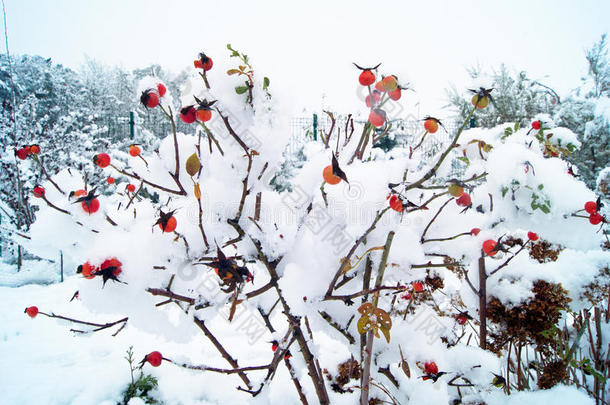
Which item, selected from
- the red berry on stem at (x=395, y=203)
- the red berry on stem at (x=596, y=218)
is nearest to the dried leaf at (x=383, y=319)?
the red berry on stem at (x=395, y=203)

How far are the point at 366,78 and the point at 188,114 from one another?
0.40 meters

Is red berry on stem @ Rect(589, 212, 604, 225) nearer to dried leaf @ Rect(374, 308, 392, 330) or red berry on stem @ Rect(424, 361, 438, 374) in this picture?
red berry on stem @ Rect(424, 361, 438, 374)

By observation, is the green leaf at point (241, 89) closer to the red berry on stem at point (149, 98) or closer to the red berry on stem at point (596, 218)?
the red berry on stem at point (149, 98)

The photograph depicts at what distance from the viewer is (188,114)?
0.71 meters

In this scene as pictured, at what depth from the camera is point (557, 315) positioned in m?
1.04

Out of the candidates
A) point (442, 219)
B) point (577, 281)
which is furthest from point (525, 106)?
point (442, 219)

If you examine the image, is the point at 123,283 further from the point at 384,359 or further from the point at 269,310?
the point at 384,359

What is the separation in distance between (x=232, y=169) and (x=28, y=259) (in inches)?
267

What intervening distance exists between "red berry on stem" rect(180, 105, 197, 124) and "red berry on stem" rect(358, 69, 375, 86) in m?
0.38

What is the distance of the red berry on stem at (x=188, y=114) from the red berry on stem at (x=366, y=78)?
0.38 meters

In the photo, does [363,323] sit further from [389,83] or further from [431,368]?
[389,83]

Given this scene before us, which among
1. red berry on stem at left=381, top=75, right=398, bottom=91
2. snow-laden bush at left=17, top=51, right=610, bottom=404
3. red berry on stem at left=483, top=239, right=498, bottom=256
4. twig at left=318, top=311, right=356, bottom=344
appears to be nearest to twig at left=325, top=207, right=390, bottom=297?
snow-laden bush at left=17, top=51, right=610, bottom=404

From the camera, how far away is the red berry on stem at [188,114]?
2.28 ft

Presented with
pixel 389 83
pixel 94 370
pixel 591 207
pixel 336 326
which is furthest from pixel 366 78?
pixel 94 370
